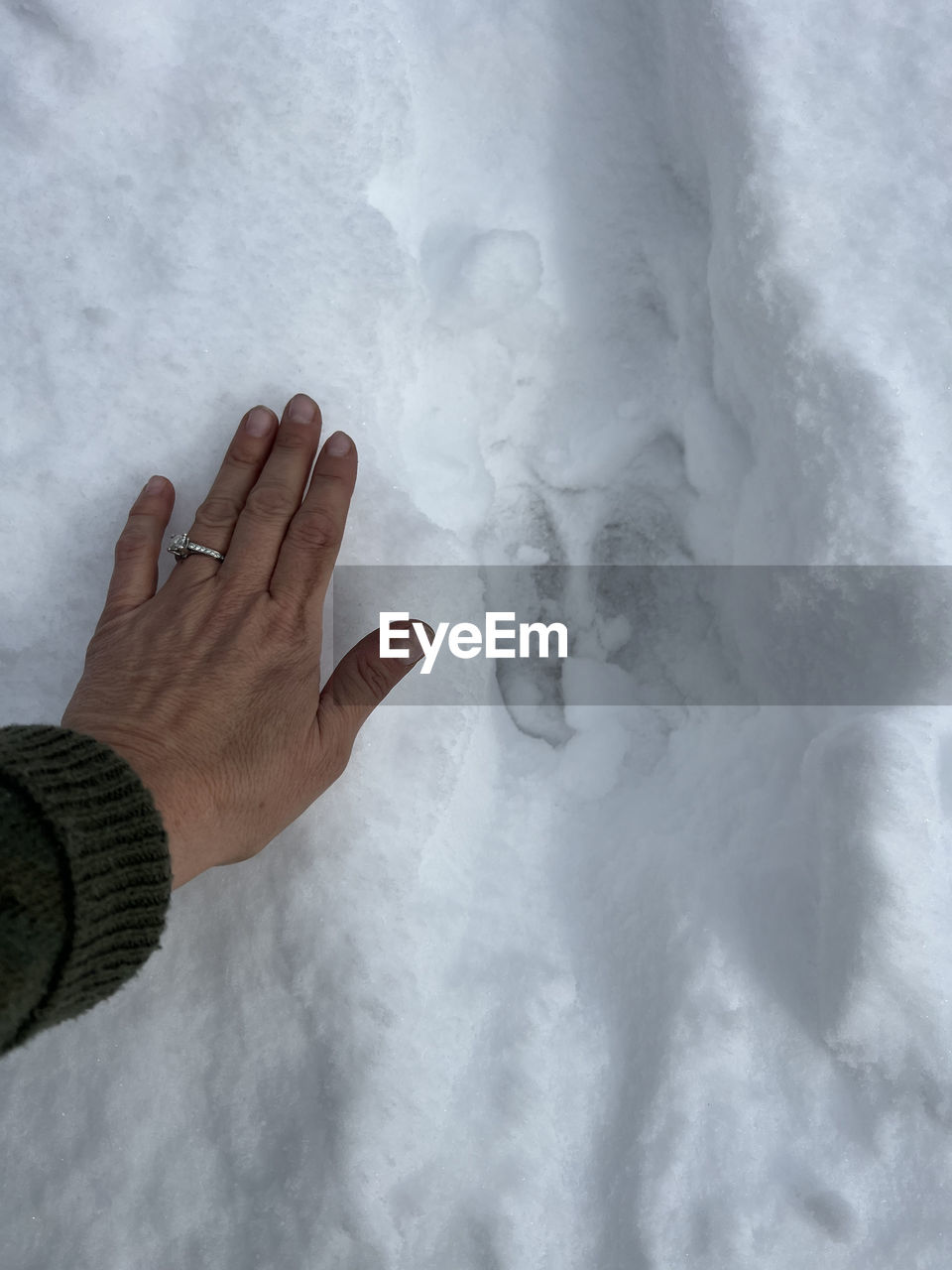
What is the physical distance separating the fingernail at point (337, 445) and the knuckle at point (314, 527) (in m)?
0.09

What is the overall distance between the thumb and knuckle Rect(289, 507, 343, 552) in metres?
0.16

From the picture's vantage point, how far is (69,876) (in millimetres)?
918

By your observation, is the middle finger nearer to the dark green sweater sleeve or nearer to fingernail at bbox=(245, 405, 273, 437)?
fingernail at bbox=(245, 405, 273, 437)

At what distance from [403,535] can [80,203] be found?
2.39 ft

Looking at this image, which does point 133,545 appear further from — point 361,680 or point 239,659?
point 361,680

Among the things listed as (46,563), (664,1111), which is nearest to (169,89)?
(46,563)

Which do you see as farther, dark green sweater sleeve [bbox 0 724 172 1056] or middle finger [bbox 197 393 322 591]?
middle finger [bbox 197 393 322 591]

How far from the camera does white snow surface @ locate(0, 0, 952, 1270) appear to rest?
1.26 m

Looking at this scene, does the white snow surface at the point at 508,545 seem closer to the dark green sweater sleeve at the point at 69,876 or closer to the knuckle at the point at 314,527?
the knuckle at the point at 314,527

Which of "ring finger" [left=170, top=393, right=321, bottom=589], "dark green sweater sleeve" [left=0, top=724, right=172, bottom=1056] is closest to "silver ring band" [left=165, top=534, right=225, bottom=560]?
"ring finger" [left=170, top=393, right=321, bottom=589]

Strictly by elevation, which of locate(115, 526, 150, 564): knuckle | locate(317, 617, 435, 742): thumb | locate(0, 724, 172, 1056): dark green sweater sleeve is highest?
locate(115, 526, 150, 564): knuckle

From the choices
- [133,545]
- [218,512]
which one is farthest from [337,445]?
[133,545]

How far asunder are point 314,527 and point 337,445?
0.13m

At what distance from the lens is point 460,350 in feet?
5.05
